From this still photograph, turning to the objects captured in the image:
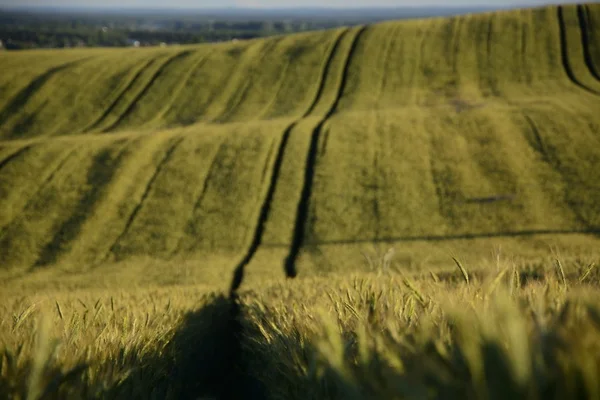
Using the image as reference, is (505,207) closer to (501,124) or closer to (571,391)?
(501,124)

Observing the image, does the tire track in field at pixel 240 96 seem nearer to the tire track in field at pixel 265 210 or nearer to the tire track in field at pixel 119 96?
the tire track in field at pixel 265 210

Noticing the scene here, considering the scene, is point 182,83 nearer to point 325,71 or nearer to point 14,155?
point 325,71

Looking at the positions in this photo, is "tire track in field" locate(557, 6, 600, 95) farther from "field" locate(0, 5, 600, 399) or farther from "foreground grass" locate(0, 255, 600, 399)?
"foreground grass" locate(0, 255, 600, 399)

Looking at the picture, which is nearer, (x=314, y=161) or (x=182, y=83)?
(x=314, y=161)

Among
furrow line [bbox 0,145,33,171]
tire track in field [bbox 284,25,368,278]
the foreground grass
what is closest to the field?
the foreground grass

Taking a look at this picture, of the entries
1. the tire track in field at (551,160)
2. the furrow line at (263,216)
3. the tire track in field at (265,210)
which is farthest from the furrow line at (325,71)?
the tire track in field at (551,160)

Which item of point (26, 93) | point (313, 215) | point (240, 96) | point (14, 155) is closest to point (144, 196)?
point (313, 215)
